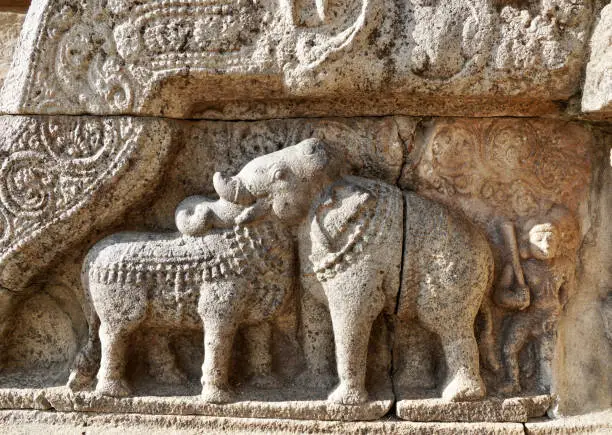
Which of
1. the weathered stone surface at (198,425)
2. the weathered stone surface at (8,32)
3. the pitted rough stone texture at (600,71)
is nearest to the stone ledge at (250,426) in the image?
the weathered stone surface at (198,425)

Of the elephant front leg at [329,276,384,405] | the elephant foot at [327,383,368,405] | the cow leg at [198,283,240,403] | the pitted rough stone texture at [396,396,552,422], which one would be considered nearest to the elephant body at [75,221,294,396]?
the cow leg at [198,283,240,403]

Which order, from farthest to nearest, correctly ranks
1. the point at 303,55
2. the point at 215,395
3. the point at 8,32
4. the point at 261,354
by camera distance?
the point at 8,32, the point at 261,354, the point at 215,395, the point at 303,55

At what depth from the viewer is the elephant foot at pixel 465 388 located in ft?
7.63

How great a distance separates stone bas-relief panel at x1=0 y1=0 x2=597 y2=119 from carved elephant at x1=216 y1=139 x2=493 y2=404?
31 cm

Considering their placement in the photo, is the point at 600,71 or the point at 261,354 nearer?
the point at 600,71

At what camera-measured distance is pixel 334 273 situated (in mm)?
2305

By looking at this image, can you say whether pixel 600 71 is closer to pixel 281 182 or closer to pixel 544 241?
pixel 544 241

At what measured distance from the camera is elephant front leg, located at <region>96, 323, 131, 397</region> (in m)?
2.38

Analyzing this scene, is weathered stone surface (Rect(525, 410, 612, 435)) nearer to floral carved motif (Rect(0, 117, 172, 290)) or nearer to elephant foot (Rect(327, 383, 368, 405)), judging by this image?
elephant foot (Rect(327, 383, 368, 405))

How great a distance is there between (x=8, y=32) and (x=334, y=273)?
2.31 metres

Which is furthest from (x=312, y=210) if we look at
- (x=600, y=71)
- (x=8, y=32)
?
(x=8, y=32)

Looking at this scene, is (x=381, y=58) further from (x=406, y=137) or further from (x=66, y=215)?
(x=66, y=215)

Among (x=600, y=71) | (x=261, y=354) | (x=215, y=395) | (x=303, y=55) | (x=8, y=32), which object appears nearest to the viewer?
(x=600, y=71)

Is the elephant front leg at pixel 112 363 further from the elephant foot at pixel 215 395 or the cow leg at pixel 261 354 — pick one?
the cow leg at pixel 261 354
